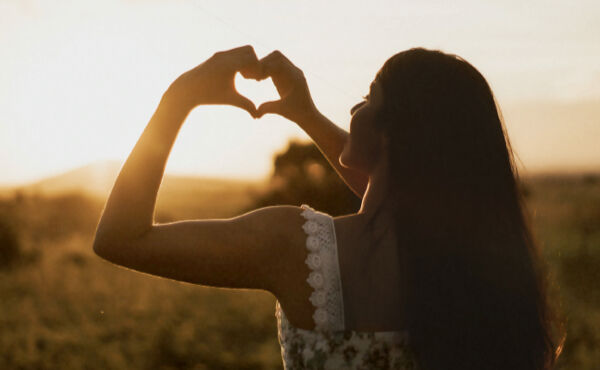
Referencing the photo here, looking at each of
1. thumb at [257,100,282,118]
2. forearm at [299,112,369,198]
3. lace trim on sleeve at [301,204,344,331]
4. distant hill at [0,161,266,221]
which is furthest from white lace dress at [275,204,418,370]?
distant hill at [0,161,266,221]

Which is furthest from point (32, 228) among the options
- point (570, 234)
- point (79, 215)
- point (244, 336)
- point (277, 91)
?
point (277, 91)

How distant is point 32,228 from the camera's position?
31172mm

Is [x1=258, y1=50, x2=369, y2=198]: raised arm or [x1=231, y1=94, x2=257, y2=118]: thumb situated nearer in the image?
[x1=231, y1=94, x2=257, y2=118]: thumb

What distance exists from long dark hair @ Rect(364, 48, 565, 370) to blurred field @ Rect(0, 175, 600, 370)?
0.27m

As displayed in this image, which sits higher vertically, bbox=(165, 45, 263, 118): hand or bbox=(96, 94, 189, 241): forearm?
bbox=(165, 45, 263, 118): hand

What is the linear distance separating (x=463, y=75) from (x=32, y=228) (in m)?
32.8

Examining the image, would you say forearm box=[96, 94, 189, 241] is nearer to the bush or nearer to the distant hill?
the bush

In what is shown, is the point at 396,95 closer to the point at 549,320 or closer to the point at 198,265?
the point at 198,265

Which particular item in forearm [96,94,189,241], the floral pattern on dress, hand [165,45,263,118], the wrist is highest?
hand [165,45,263,118]

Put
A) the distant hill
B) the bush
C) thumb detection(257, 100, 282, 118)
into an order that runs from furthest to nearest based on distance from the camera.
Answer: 1. the distant hill
2. the bush
3. thumb detection(257, 100, 282, 118)

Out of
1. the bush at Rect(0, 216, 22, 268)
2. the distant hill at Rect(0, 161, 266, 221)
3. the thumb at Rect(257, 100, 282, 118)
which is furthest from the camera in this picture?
the distant hill at Rect(0, 161, 266, 221)

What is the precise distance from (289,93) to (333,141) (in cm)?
28

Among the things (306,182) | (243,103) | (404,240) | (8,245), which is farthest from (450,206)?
(8,245)

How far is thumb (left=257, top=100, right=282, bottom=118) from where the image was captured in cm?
193
